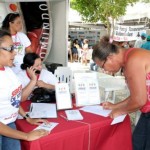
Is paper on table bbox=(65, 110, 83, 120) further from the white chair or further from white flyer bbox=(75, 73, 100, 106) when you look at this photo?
the white chair

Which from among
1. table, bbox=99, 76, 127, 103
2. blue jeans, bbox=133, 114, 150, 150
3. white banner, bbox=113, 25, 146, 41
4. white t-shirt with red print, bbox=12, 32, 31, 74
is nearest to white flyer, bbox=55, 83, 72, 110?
blue jeans, bbox=133, 114, 150, 150

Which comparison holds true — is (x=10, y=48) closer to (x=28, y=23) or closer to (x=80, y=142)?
(x=80, y=142)

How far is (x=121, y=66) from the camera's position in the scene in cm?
155

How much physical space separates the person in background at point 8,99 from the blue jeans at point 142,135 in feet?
2.61

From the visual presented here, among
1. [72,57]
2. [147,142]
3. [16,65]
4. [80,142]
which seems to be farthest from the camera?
[72,57]

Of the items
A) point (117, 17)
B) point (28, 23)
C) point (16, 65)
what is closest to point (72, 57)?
point (117, 17)

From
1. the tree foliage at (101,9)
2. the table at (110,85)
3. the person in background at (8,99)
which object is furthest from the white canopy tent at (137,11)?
the person in background at (8,99)

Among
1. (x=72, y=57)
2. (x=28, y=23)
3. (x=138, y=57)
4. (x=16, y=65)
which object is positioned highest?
(x=28, y=23)

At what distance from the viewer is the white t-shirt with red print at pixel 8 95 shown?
1246mm

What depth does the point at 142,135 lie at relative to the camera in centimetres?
182

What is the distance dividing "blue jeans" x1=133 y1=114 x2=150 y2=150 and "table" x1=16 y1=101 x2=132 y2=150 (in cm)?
7

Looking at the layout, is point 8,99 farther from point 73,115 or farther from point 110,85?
point 110,85

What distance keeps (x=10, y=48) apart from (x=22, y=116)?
0.52 m

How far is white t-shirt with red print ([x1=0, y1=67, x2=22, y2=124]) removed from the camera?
4.09ft
